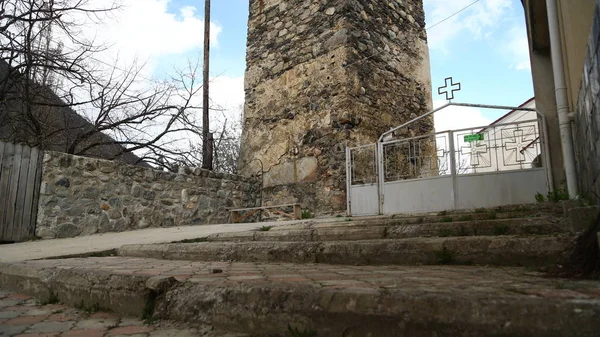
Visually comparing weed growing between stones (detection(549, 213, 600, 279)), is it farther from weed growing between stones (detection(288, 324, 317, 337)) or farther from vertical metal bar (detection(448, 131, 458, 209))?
vertical metal bar (detection(448, 131, 458, 209))

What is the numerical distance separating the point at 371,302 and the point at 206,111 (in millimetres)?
9944

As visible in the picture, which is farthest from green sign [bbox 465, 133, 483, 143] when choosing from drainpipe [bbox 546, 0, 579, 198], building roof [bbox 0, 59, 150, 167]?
building roof [bbox 0, 59, 150, 167]

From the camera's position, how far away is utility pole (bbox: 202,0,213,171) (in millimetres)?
10062

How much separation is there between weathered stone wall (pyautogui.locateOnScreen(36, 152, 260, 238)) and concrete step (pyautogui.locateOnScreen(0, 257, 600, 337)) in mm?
3941

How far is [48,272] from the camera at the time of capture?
8.67 ft

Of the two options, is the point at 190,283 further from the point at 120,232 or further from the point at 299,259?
the point at 120,232

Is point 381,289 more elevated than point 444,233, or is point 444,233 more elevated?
point 444,233

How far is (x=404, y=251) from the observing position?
2645 mm

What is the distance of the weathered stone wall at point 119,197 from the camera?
225 inches

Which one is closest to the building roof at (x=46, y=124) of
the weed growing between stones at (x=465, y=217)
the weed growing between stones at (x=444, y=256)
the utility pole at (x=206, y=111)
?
the utility pole at (x=206, y=111)

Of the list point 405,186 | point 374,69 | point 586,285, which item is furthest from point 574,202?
point 374,69

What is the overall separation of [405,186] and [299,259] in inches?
152

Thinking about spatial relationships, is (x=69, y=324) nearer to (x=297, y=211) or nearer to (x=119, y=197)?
(x=119, y=197)

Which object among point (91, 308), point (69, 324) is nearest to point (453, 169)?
point (91, 308)
